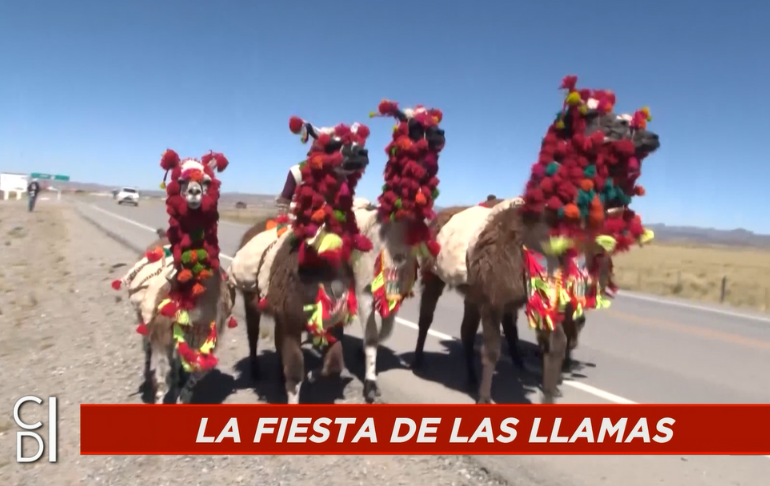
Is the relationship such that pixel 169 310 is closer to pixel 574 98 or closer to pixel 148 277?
pixel 148 277

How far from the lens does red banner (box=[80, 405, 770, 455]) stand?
216 inches

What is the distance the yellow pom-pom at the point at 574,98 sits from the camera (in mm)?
5602

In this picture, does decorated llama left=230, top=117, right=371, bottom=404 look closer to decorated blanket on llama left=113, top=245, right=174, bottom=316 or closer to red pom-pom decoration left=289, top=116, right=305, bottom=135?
red pom-pom decoration left=289, top=116, right=305, bottom=135

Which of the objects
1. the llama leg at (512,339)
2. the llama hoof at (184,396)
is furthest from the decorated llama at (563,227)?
the llama hoof at (184,396)

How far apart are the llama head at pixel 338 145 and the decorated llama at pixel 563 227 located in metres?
1.55

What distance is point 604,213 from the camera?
230 inches

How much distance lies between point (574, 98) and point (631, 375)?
4015 mm

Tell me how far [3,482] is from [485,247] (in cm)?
455

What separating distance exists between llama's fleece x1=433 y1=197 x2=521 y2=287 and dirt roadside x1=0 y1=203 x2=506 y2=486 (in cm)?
164

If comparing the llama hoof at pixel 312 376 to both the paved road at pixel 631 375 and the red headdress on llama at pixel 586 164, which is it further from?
the red headdress on llama at pixel 586 164

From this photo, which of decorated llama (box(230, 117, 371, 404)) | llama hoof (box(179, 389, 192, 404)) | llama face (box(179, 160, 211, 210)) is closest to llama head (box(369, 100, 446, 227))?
decorated llama (box(230, 117, 371, 404))

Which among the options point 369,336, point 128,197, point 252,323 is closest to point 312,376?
point 252,323

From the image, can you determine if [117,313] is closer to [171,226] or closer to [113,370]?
[113,370]

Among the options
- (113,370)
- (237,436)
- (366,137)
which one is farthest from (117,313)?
(366,137)
